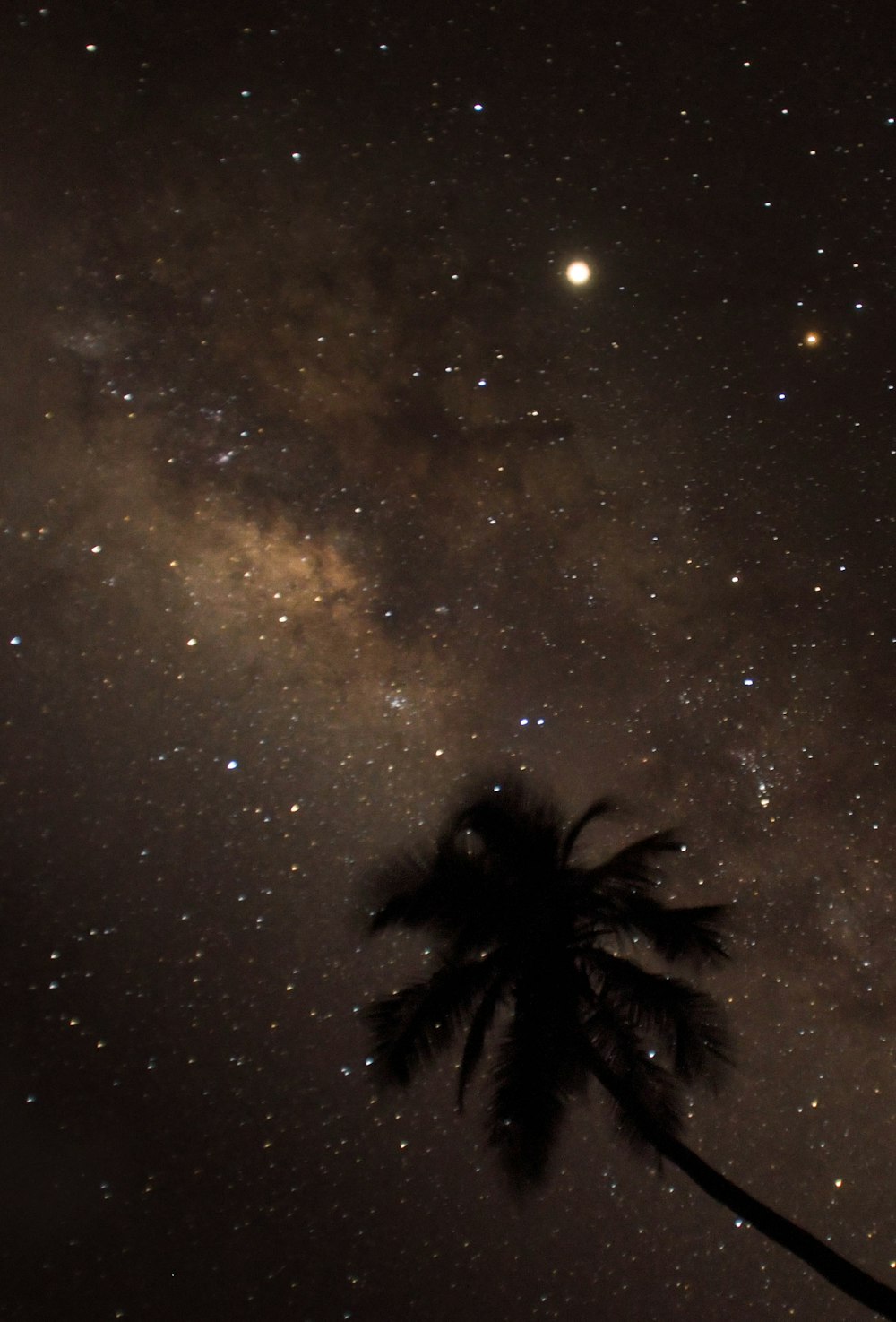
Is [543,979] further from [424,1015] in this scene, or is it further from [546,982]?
[424,1015]

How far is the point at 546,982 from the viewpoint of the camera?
12055mm

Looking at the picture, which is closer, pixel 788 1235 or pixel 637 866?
pixel 788 1235

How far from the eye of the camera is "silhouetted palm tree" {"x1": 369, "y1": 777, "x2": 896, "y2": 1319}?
448 inches

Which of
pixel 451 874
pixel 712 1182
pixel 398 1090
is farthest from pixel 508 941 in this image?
pixel 712 1182

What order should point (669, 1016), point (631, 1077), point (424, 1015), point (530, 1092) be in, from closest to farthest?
1. point (530, 1092)
2. point (631, 1077)
3. point (669, 1016)
4. point (424, 1015)

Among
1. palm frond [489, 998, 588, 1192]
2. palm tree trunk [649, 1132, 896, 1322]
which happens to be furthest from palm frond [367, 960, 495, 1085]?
palm tree trunk [649, 1132, 896, 1322]

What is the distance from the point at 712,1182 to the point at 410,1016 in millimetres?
3680

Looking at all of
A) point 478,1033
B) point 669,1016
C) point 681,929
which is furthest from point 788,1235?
point 478,1033

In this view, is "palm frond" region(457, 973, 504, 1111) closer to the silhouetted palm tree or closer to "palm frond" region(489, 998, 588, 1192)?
the silhouetted palm tree

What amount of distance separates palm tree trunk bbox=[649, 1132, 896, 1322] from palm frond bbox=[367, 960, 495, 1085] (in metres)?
2.51

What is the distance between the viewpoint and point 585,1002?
1235 centimetres

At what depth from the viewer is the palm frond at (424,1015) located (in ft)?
39.3

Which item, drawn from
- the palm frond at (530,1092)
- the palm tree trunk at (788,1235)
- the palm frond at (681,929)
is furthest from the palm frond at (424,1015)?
the palm tree trunk at (788,1235)

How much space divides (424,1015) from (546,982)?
→ 146 centimetres
